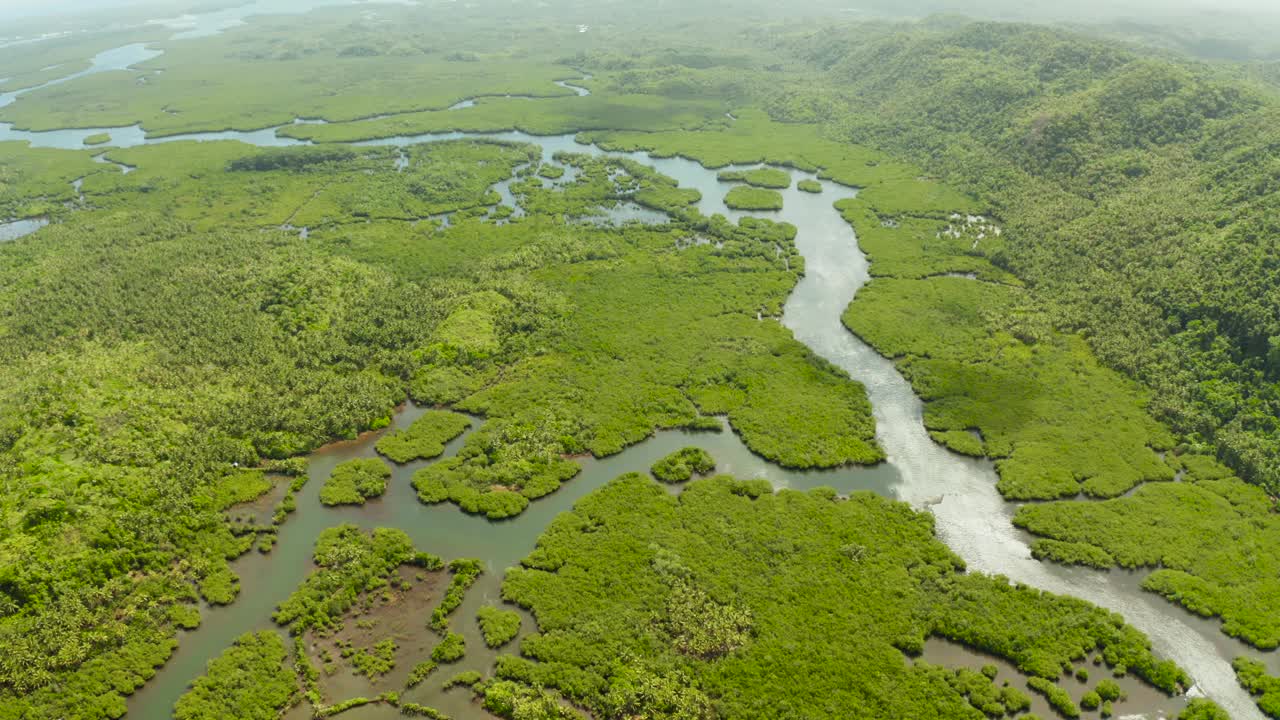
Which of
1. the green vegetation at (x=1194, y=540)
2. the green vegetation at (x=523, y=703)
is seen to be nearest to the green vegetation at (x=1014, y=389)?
the green vegetation at (x=1194, y=540)

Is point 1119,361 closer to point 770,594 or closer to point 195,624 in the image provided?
point 770,594

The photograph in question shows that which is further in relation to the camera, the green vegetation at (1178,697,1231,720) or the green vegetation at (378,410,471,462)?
the green vegetation at (378,410,471,462)

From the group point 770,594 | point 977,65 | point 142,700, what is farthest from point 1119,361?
point 977,65

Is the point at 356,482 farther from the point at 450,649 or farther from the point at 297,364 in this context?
the point at 297,364

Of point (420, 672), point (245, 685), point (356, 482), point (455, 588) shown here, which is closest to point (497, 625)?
point (455, 588)

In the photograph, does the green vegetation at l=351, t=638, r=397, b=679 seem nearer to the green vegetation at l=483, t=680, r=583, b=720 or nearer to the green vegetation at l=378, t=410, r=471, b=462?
the green vegetation at l=483, t=680, r=583, b=720

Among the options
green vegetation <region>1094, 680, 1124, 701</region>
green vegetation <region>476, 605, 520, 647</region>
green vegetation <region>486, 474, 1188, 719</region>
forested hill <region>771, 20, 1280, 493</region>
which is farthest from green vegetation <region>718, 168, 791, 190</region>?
green vegetation <region>476, 605, 520, 647</region>
